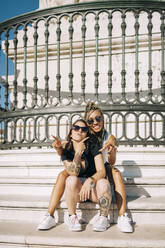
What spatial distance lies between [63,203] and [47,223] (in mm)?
299

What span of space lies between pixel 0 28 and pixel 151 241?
4.02 m

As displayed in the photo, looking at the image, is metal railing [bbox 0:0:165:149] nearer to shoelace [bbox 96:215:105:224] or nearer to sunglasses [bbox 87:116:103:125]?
sunglasses [bbox 87:116:103:125]

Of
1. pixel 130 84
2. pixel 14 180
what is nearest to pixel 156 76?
pixel 130 84

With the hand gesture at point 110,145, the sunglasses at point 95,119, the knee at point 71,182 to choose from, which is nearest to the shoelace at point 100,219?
the knee at point 71,182

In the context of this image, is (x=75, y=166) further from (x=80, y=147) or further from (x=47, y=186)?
(x=47, y=186)

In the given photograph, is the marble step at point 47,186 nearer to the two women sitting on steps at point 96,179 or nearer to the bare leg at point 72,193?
the two women sitting on steps at point 96,179

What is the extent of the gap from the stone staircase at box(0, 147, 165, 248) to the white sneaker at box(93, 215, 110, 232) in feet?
0.16

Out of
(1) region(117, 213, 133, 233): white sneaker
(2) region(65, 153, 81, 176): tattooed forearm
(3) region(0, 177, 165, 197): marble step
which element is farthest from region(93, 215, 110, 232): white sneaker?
(3) region(0, 177, 165, 197): marble step

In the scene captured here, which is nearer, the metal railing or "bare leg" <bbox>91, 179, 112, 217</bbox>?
"bare leg" <bbox>91, 179, 112, 217</bbox>

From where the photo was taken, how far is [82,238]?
2314 mm

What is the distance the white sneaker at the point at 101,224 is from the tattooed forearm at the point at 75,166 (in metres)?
0.47

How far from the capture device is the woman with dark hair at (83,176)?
8.36ft

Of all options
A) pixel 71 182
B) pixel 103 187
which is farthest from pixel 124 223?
pixel 71 182

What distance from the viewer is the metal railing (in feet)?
13.6
